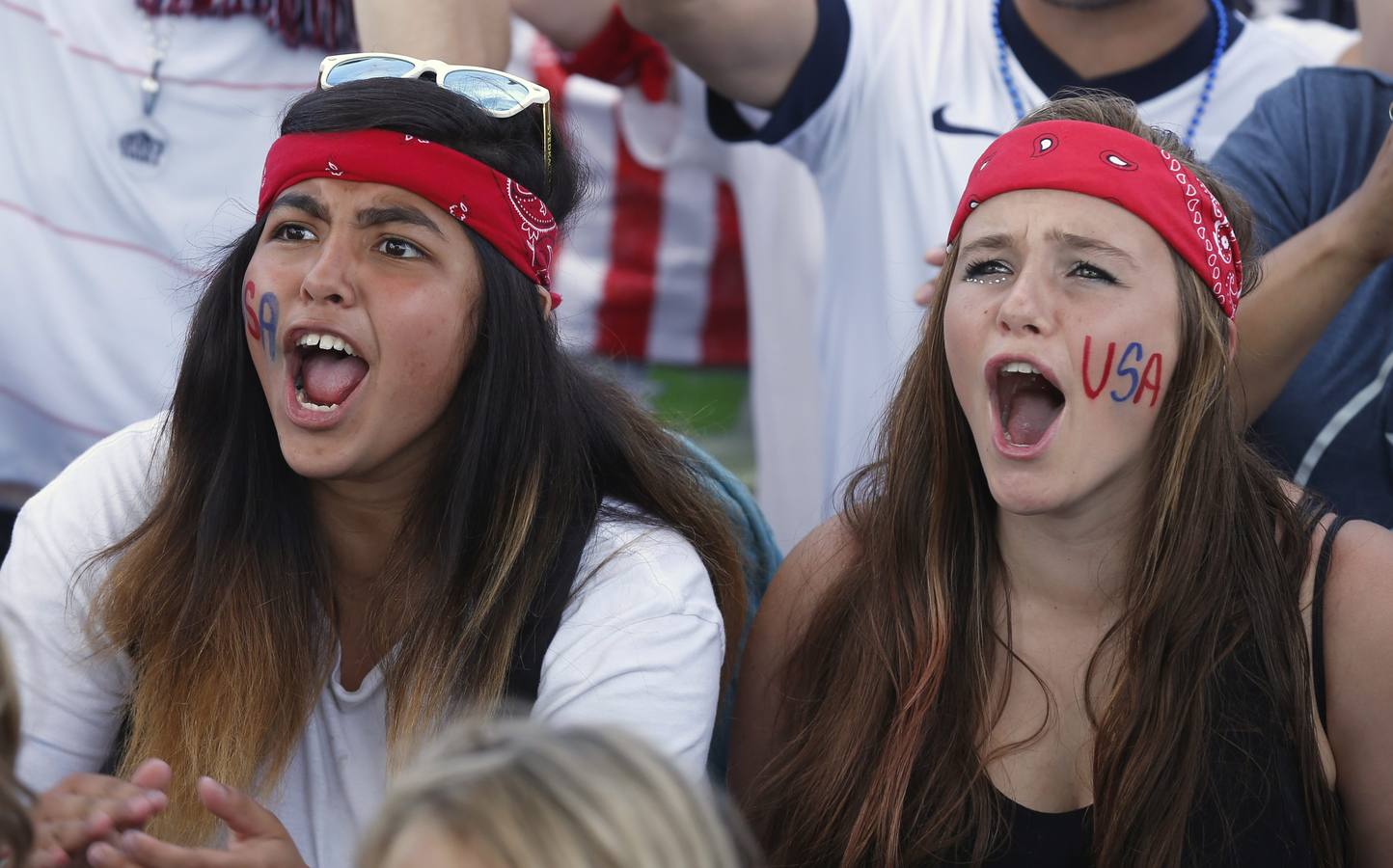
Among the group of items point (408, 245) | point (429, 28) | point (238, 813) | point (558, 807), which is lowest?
point (238, 813)

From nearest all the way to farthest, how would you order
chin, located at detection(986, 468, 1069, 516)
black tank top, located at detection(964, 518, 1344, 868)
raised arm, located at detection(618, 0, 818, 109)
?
black tank top, located at detection(964, 518, 1344, 868) → chin, located at detection(986, 468, 1069, 516) → raised arm, located at detection(618, 0, 818, 109)

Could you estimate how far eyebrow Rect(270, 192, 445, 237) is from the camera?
2.23 metres

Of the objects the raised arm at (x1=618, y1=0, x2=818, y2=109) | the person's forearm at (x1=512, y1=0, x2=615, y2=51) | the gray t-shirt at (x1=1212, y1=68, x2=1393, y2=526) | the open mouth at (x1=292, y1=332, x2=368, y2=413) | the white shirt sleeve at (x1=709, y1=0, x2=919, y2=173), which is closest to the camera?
the open mouth at (x1=292, y1=332, x2=368, y2=413)

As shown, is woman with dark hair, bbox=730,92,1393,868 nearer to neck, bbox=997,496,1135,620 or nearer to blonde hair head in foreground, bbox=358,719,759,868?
neck, bbox=997,496,1135,620

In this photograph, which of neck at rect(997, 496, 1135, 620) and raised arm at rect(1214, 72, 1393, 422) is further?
raised arm at rect(1214, 72, 1393, 422)

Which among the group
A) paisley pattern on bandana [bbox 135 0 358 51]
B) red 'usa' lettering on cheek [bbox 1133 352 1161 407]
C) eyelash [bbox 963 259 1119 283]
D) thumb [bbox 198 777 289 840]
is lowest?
thumb [bbox 198 777 289 840]

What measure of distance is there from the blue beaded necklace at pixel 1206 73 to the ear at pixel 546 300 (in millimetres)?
1080

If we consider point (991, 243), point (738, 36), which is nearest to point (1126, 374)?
point (991, 243)

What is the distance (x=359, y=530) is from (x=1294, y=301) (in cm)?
144

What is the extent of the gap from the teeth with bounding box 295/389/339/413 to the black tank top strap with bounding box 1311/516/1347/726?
1.32 metres

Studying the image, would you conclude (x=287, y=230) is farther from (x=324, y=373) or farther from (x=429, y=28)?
(x=429, y=28)

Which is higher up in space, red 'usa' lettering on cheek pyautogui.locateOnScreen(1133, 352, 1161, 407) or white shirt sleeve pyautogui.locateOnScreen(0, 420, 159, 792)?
red 'usa' lettering on cheek pyautogui.locateOnScreen(1133, 352, 1161, 407)

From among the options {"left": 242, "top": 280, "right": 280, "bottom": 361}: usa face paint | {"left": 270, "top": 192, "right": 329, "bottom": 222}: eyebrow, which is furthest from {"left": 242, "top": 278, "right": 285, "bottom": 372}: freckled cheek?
{"left": 270, "top": 192, "right": 329, "bottom": 222}: eyebrow

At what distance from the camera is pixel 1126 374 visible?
2.14 meters
